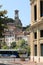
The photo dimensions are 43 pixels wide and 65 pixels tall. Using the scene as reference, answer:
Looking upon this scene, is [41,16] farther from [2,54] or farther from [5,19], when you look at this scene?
[2,54]

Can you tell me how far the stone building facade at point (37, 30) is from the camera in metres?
47.8

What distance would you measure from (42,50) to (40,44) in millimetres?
1121

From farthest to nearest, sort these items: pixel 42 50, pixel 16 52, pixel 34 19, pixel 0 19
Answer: pixel 16 52 → pixel 34 19 → pixel 42 50 → pixel 0 19

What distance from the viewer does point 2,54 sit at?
3132 inches

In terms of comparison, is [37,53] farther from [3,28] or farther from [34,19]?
[3,28]

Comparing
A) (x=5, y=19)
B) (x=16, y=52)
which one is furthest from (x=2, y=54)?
(x=5, y=19)

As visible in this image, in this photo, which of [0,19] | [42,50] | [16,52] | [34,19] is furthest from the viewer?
[16,52]

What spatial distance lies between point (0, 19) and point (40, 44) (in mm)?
14930

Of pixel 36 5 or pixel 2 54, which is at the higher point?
pixel 36 5

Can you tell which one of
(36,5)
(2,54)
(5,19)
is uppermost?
(36,5)

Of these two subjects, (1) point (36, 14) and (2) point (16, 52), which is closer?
(1) point (36, 14)

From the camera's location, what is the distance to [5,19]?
3566cm

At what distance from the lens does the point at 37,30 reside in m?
48.7

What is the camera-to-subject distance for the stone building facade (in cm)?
4784
